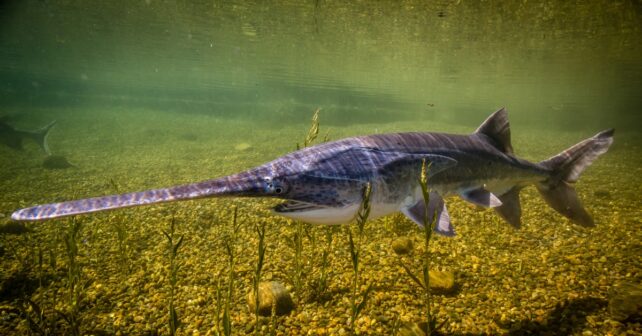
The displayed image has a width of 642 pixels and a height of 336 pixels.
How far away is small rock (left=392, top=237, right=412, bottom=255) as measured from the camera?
478cm

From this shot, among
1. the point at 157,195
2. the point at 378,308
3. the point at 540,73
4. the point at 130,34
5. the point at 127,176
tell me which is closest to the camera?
the point at 157,195

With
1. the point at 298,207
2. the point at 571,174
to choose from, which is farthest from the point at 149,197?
the point at 571,174

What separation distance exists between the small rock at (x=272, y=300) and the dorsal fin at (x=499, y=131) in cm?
372

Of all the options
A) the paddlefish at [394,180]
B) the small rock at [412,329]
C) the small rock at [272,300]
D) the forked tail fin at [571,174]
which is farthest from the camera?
the forked tail fin at [571,174]

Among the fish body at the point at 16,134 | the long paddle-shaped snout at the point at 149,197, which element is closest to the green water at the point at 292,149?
the fish body at the point at 16,134

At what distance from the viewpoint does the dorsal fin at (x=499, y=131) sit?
14.2 ft

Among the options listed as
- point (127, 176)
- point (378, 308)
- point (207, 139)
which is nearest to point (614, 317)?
point (378, 308)

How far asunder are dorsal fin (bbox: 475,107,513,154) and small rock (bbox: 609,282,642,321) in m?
2.08

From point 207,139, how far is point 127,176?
11.2 m

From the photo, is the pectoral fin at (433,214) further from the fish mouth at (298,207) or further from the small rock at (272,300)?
the small rock at (272,300)

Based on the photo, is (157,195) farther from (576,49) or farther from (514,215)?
(576,49)

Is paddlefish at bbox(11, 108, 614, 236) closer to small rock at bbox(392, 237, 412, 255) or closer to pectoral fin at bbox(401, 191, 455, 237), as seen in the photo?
pectoral fin at bbox(401, 191, 455, 237)

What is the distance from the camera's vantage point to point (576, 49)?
2369 cm

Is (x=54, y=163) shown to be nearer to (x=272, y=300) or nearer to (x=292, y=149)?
(x=292, y=149)
